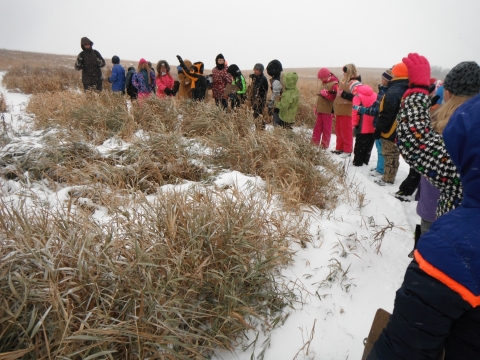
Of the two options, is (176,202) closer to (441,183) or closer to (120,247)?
(120,247)

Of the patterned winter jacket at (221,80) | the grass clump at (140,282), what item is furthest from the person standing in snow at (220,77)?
the grass clump at (140,282)

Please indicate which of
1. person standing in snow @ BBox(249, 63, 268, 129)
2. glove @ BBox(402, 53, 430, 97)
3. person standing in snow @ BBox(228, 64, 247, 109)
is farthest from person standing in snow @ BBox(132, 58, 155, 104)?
glove @ BBox(402, 53, 430, 97)

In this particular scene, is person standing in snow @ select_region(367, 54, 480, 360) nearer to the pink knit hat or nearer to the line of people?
the line of people

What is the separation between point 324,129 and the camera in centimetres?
561

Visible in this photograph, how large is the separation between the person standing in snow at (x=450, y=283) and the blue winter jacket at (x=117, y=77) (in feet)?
26.4

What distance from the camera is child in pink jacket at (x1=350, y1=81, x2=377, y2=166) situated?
4574 millimetres

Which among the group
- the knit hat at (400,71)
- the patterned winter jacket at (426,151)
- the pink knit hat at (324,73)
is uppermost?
the pink knit hat at (324,73)

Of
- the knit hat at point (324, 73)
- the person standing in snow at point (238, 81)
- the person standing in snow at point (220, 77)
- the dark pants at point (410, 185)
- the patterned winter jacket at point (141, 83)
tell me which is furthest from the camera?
the patterned winter jacket at point (141, 83)

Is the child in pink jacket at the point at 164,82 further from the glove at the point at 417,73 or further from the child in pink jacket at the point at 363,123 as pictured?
the glove at the point at 417,73

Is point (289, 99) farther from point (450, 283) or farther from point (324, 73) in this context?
point (450, 283)

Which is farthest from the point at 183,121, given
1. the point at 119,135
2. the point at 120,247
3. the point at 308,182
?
the point at 120,247

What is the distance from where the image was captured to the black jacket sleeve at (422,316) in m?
0.76

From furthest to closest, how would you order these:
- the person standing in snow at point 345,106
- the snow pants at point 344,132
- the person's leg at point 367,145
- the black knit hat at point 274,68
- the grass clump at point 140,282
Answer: the black knit hat at point 274,68, the snow pants at point 344,132, the person standing in snow at point 345,106, the person's leg at point 367,145, the grass clump at point 140,282

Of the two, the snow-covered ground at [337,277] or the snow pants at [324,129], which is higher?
the snow pants at [324,129]
